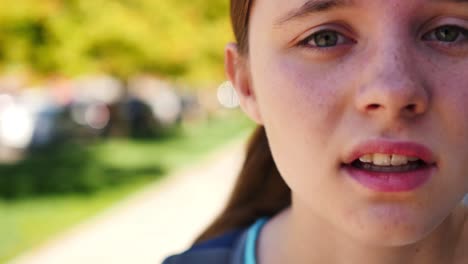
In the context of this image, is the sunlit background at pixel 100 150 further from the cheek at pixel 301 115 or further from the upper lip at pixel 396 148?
the upper lip at pixel 396 148

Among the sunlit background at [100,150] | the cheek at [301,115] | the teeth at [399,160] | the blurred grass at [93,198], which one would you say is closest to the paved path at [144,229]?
the sunlit background at [100,150]

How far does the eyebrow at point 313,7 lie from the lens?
1.42m

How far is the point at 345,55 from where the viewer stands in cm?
144

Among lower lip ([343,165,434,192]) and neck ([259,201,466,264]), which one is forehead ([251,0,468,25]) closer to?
lower lip ([343,165,434,192])

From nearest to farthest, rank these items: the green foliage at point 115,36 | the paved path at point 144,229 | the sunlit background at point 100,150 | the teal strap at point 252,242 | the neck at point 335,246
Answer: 1. the neck at point 335,246
2. the teal strap at point 252,242
3. the paved path at point 144,229
4. the sunlit background at point 100,150
5. the green foliage at point 115,36

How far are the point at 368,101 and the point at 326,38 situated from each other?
0.69ft

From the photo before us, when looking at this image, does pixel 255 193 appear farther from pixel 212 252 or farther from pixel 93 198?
pixel 93 198

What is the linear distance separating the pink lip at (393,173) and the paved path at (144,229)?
4.02 meters

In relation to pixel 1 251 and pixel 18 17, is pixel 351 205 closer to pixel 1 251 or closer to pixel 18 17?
pixel 1 251

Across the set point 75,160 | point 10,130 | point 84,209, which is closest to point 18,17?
point 84,209

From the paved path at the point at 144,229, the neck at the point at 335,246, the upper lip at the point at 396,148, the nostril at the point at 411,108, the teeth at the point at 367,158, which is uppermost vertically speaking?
the nostril at the point at 411,108

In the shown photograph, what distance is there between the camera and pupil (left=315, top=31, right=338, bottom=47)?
4.82 ft

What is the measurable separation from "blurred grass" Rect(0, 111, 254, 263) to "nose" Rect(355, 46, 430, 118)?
2328 millimetres

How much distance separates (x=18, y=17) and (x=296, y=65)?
9.83 metres
